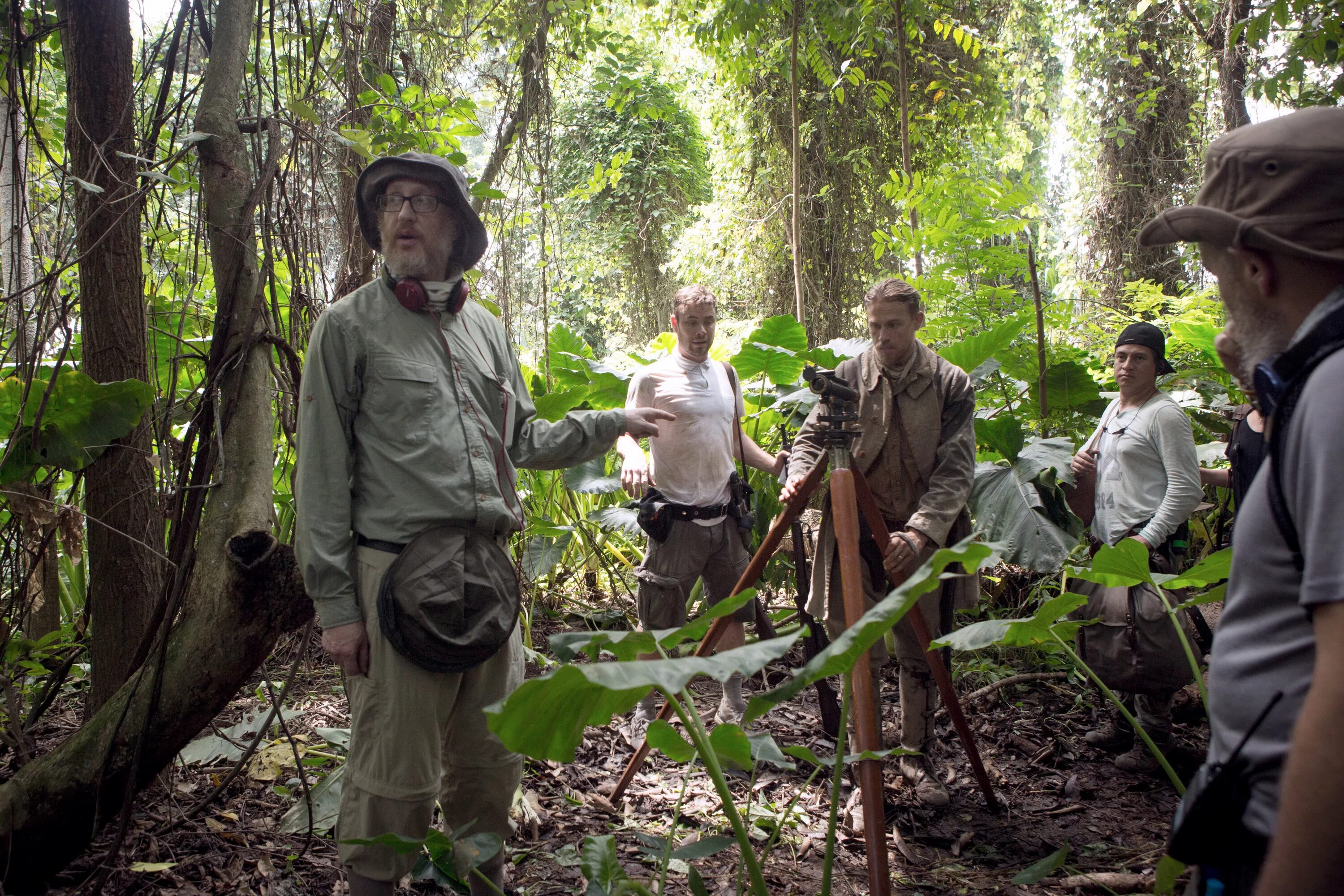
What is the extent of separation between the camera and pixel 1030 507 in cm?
332

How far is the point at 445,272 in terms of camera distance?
2.02 meters

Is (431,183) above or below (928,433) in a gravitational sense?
above

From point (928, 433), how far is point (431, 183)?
1.74 metres

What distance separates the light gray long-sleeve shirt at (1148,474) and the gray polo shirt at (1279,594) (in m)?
2.17

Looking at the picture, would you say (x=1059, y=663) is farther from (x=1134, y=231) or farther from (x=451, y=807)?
(x=1134, y=231)

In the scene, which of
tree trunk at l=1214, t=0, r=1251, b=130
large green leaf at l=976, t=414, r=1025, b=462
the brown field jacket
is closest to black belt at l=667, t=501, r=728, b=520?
the brown field jacket

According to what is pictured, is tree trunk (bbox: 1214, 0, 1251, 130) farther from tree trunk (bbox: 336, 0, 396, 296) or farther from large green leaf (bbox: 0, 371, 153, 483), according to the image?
large green leaf (bbox: 0, 371, 153, 483)

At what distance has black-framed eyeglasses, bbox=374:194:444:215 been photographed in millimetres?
1921

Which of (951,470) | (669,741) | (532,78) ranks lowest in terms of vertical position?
(669,741)

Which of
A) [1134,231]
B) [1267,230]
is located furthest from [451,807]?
[1134,231]

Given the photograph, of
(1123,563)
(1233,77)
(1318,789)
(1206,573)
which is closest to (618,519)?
(1123,563)

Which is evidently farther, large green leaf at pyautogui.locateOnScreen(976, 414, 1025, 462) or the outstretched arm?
large green leaf at pyautogui.locateOnScreen(976, 414, 1025, 462)

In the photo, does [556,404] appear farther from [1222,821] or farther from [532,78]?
[1222,821]

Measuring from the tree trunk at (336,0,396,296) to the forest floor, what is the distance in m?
1.60
